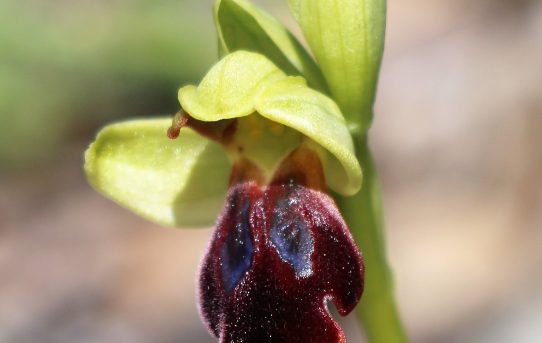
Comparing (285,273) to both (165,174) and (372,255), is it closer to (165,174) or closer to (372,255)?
(372,255)

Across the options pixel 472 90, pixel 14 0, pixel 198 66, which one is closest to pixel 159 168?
pixel 198 66

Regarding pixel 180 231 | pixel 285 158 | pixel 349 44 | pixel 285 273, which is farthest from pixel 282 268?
pixel 180 231

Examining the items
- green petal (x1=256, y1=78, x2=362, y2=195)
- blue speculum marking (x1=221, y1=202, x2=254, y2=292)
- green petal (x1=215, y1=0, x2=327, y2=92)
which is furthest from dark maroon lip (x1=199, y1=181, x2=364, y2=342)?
green petal (x1=215, y1=0, x2=327, y2=92)

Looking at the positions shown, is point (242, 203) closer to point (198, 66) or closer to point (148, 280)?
point (148, 280)

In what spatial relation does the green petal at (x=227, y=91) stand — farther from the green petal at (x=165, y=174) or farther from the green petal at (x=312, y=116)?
the green petal at (x=165, y=174)

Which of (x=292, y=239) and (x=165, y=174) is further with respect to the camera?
(x=165, y=174)
